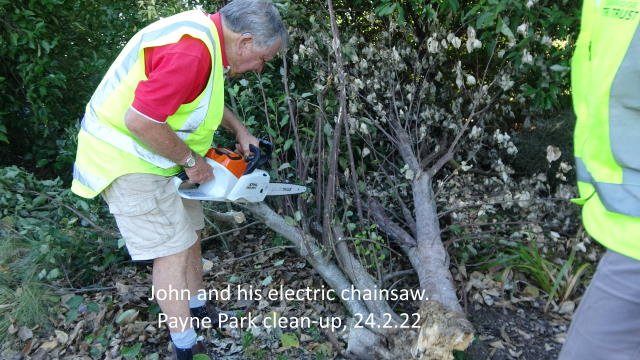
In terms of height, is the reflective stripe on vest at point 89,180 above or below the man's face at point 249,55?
below

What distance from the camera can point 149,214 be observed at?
8.50 ft

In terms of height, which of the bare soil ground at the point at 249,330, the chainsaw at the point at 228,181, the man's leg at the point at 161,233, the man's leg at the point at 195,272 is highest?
the chainsaw at the point at 228,181

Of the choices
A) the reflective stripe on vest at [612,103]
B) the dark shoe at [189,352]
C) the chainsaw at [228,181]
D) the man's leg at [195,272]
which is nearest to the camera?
the reflective stripe on vest at [612,103]

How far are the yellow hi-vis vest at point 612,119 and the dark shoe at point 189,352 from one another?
2.10m

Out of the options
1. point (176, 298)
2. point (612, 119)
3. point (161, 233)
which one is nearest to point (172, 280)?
point (176, 298)

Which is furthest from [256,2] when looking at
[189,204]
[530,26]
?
[530,26]

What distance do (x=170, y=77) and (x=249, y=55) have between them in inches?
17.9

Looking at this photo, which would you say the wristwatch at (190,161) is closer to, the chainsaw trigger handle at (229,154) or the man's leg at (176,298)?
the chainsaw trigger handle at (229,154)

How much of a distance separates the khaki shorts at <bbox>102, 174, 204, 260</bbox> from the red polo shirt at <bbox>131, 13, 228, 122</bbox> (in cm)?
47

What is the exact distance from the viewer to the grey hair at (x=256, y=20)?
235cm

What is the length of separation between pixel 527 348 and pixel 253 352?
4.89 feet

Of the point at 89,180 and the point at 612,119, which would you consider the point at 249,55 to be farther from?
the point at 612,119

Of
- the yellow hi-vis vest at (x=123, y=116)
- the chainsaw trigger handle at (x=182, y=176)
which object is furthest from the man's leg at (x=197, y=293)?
the yellow hi-vis vest at (x=123, y=116)

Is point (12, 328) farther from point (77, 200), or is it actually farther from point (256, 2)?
point (256, 2)
